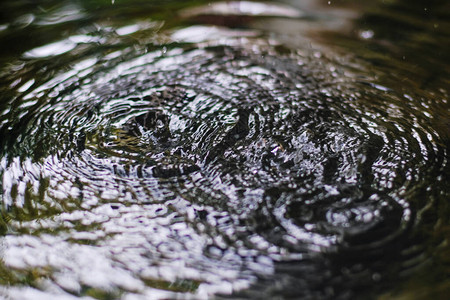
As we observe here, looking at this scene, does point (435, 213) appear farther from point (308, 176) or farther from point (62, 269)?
point (62, 269)

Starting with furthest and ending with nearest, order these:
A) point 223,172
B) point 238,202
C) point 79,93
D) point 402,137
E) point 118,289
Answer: point 79,93 < point 402,137 < point 223,172 < point 238,202 < point 118,289

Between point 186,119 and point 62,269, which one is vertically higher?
point 186,119

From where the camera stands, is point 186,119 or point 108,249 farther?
point 186,119

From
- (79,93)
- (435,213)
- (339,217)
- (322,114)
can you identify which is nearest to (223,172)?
(339,217)

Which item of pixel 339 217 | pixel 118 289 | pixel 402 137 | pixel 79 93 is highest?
pixel 79 93
